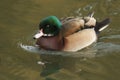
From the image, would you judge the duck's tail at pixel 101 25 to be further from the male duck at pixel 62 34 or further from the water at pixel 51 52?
the male duck at pixel 62 34

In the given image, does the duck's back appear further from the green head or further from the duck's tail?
the green head

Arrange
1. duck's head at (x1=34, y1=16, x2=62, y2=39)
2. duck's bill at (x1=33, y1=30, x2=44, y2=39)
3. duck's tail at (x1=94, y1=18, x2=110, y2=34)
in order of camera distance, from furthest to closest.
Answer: duck's tail at (x1=94, y1=18, x2=110, y2=34), duck's head at (x1=34, y1=16, x2=62, y2=39), duck's bill at (x1=33, y1=30, x2=44, y2=39)

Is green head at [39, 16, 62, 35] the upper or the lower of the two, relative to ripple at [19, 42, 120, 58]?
upper

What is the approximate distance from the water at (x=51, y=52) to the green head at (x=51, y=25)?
0.46 m

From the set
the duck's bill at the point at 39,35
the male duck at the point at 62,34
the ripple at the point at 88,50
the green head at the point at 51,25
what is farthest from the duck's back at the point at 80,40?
the duck's bill at the point at 39,35

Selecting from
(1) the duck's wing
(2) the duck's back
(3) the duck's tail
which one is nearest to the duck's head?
(1) the duck's wing

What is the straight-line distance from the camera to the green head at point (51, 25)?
10.1 metres

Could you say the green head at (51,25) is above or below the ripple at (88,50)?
above

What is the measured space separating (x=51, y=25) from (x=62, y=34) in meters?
0.30

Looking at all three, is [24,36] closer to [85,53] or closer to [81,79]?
[85,53]

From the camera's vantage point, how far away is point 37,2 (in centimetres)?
1263

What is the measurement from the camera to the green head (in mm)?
10133

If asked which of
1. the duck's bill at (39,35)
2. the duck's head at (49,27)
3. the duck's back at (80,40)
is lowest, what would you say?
the duck's back at (80,40)

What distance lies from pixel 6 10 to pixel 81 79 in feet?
13.1
